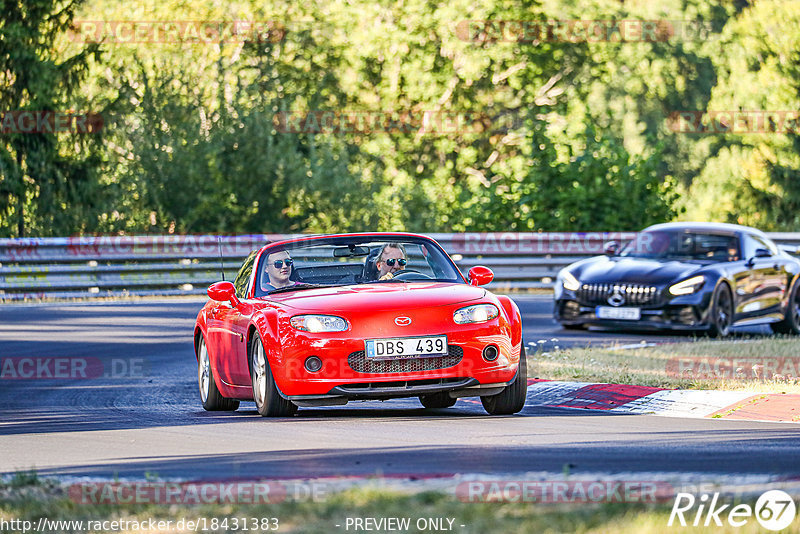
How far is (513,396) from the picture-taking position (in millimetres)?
10703

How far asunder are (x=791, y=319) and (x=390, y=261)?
10245 mm

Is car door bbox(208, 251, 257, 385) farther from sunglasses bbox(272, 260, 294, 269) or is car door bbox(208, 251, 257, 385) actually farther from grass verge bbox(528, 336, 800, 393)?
grass verge bbox(528, 336, 800, 393)

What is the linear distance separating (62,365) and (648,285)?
7.22m

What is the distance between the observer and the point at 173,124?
112 ft

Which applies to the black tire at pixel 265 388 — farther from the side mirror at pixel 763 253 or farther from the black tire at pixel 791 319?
the black tire at pixel 791 319

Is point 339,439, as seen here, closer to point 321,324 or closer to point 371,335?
point 371,335

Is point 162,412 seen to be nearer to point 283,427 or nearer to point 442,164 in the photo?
point 283,427

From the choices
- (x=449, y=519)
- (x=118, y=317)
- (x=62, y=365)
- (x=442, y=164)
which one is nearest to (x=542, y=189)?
(x=442, y=164)

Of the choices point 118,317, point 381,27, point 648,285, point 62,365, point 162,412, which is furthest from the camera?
point 381,27

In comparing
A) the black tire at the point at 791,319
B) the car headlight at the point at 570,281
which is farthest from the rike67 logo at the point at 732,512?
the black tire at the point at 791,319

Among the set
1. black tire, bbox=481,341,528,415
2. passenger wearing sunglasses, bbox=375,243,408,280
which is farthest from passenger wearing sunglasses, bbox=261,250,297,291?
black tire, bbox=481,341,528,415

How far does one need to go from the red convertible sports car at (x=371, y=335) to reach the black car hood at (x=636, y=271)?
7.63m

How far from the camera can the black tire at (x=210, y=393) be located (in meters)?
12.0

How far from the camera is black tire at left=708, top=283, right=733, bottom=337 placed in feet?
60.4
